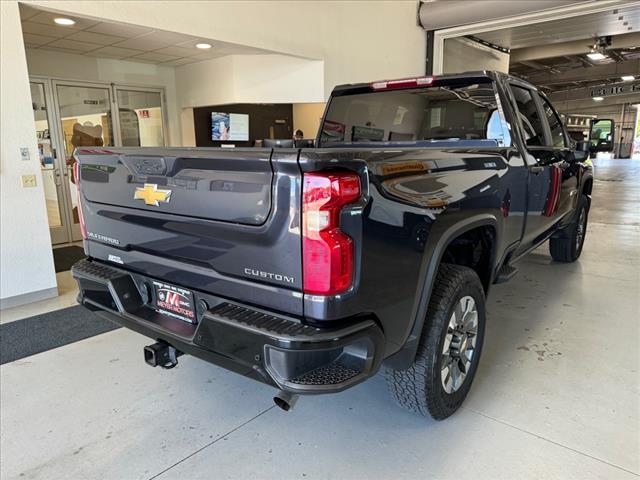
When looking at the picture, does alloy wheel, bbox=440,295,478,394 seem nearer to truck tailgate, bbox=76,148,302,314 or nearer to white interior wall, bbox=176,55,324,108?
truck tailgate, bbox=76,148,302,314

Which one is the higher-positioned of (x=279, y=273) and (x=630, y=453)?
(x=279, y=273)

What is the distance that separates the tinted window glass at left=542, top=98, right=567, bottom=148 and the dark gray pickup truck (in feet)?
3.59

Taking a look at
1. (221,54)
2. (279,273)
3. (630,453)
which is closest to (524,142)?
(630,453)

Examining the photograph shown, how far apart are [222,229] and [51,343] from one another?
232cm

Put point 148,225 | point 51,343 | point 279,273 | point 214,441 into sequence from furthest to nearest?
point 51,343, point 214,441, point 148,225, point 279,273

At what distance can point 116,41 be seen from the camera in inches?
209

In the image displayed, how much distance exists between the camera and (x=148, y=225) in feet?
6.27

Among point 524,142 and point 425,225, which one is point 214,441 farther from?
point 524,142

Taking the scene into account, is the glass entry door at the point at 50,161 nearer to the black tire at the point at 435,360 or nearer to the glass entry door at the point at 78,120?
the glass entry door at the point at 78,120

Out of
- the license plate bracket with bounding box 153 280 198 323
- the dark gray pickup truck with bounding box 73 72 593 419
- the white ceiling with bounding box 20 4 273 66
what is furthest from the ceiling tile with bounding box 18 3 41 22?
the license plate bracket with bounding box 153 280 198 323

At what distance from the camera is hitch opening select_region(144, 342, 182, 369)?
76.1 inches

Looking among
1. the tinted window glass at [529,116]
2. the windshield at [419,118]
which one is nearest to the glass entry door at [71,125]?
the windshield at [419,118]

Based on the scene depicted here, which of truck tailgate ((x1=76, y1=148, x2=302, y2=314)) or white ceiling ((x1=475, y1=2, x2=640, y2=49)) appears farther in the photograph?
white ceiling ((x1=475, y1=2, x2=640, y2=49))

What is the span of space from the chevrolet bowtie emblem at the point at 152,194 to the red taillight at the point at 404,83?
188 centimetres
